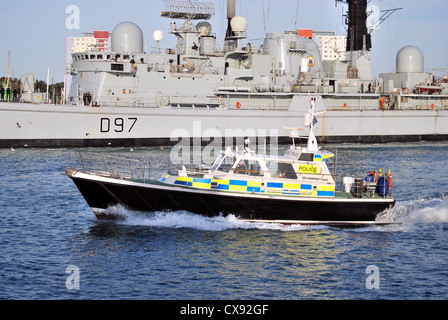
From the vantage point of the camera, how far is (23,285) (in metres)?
15.4

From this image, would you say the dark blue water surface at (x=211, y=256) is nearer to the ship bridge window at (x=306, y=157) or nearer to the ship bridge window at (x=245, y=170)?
the ship bridge window at (x=245, y=170)

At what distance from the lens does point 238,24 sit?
57906mm

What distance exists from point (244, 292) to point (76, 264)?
5102mm

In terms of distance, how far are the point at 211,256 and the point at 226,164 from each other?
4745mm

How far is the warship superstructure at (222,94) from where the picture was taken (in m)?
48.8

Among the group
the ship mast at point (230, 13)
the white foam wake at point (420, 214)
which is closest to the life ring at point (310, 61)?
the ship mast at point (230, 13)

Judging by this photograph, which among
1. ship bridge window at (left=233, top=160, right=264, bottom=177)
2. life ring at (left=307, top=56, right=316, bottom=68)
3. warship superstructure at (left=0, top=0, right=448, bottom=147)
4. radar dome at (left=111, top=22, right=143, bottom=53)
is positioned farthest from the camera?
life ring at (left=307, top=56, right=316, bottom=68)

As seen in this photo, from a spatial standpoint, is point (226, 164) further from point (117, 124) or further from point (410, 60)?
point (410, 60)

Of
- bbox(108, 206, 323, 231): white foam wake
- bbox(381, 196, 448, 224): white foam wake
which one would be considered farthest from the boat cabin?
bbox(381, 196, 448, 224): white foam wake

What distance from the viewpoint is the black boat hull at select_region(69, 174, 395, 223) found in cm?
2092

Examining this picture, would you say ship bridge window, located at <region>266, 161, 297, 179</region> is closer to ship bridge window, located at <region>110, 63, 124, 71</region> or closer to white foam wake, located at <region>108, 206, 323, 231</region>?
white foam wake, located at <region>108, 206, 323, 231</region>

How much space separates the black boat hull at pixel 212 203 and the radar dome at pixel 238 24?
39.1 m

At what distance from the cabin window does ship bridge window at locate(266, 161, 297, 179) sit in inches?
54.5
